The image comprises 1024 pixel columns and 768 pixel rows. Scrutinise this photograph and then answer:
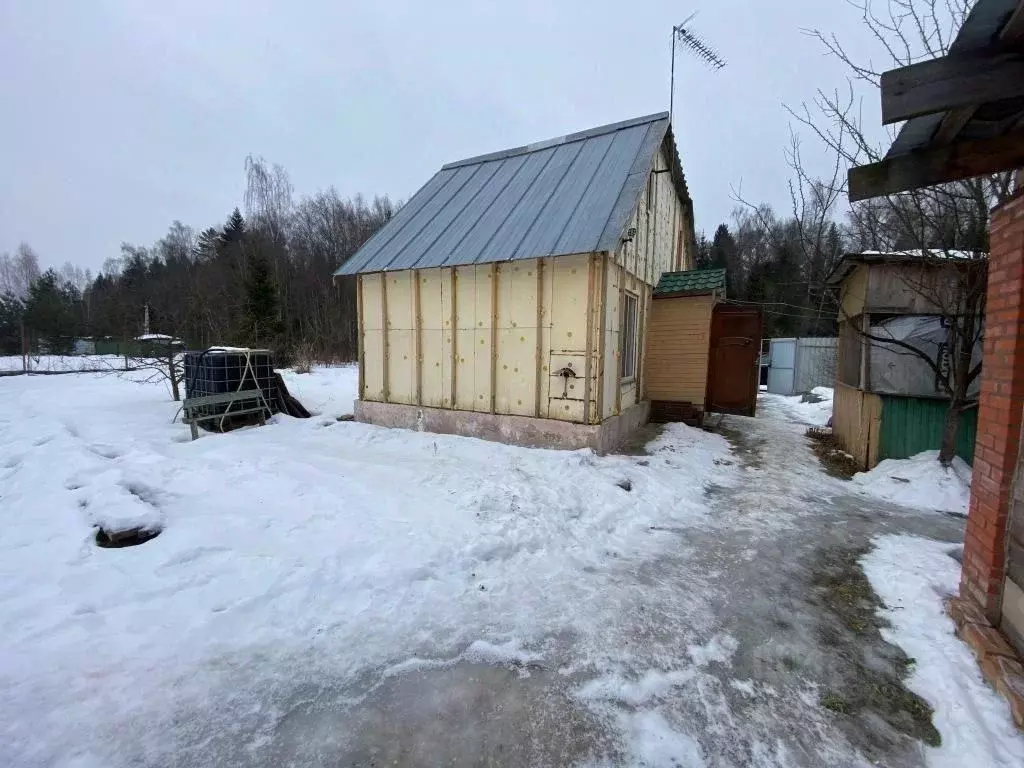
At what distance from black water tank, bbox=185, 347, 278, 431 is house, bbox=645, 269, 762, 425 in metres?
8.26

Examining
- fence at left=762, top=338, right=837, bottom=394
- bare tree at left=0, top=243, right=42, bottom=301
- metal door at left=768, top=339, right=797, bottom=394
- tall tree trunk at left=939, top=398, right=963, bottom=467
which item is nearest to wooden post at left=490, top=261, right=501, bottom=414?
tall tree trunk at left=939, top=398, right=963, bottom=467

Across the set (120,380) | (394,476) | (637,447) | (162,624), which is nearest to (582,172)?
(637,447)

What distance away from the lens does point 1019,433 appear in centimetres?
251

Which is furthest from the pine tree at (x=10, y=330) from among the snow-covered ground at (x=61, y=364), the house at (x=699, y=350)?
the house at (x=699, y=350)

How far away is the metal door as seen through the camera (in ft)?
59.0

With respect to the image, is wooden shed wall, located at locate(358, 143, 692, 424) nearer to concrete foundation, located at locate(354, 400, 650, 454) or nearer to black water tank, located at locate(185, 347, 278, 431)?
concrete foundation, located at locate(354, 400, 650, 454)

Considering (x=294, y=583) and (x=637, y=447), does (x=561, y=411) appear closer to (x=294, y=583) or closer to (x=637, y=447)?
(x=637, y=447)

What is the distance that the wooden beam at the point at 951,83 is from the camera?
205cm

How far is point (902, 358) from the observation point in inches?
261

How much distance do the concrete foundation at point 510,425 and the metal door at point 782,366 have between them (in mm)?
12446

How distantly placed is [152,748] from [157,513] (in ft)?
8.64

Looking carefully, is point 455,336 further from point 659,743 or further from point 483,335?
point 659,743

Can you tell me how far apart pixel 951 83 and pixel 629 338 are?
20.7 ft

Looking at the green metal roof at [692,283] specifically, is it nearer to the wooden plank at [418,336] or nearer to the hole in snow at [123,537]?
the wooden plank at [418,336]
